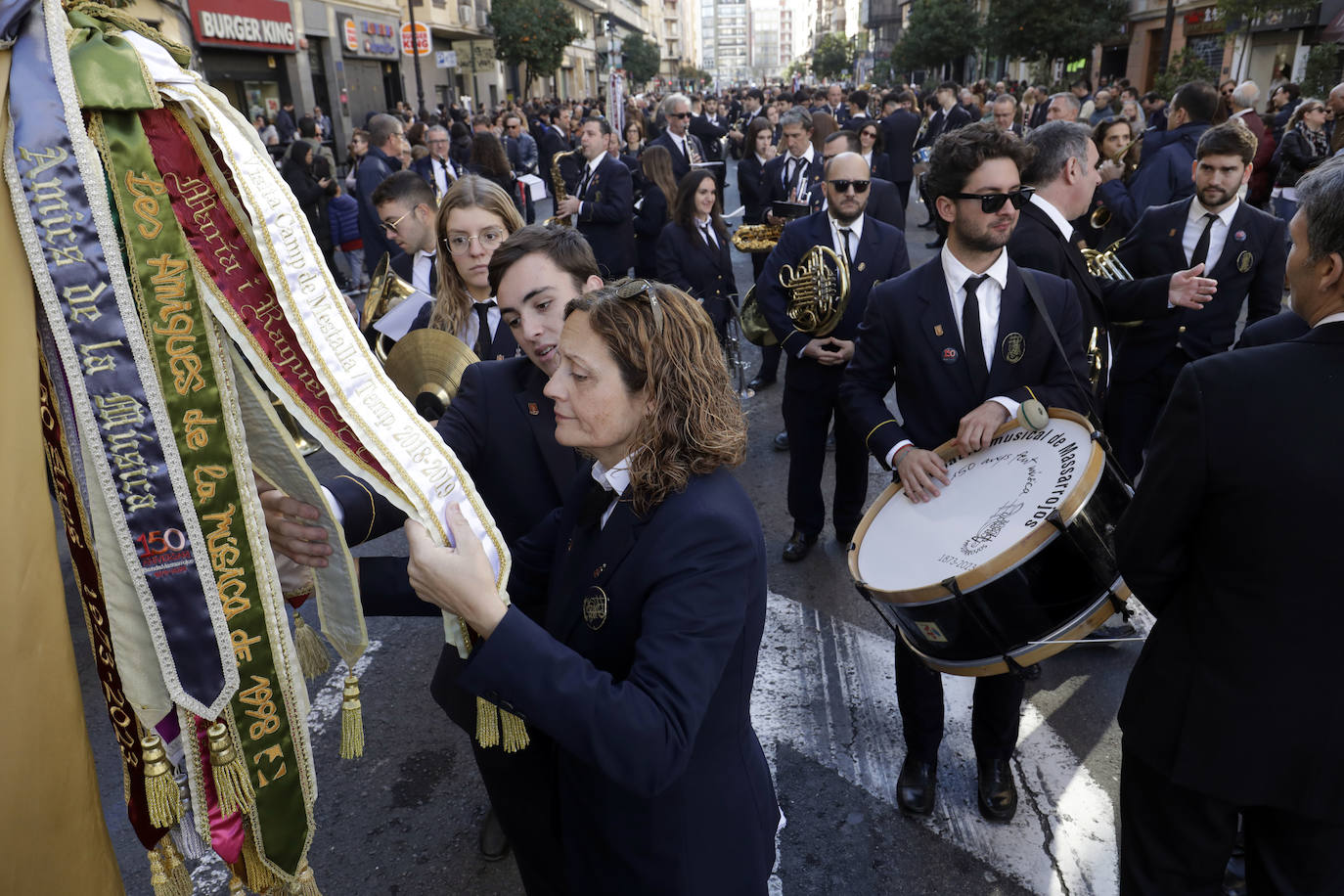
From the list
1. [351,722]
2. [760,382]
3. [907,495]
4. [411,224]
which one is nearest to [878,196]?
[760,382]

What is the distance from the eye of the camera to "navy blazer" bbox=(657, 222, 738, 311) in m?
7.22

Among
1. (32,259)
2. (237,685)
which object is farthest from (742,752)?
(32,259)

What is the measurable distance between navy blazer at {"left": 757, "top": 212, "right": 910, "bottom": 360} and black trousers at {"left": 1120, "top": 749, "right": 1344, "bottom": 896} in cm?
326

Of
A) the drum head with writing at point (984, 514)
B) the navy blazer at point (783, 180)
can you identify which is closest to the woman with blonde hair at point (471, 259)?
the drum head with writing at point (984, 514)

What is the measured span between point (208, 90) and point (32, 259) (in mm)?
376

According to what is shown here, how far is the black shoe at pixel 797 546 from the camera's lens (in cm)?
549

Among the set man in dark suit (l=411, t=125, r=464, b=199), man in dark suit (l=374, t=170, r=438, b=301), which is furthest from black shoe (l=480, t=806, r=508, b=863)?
man in dark suit (l=411, t=125, r=464, b=199)

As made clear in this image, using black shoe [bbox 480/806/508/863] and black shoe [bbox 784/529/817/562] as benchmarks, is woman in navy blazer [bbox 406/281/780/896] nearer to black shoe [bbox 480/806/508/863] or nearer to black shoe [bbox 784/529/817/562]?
black shoe [bbox 480/806/508/863]

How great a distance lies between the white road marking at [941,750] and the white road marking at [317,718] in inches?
73.6

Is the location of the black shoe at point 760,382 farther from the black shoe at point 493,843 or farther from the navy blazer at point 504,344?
the black shoe at point 493,843

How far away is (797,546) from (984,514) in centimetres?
278

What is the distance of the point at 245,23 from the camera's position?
2392cm

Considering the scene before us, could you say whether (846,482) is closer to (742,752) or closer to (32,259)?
(742,752)

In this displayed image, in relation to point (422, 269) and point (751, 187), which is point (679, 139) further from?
point (422, 269)
